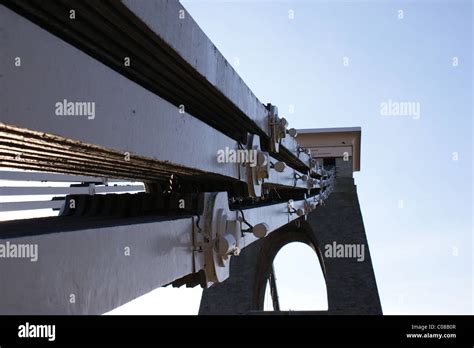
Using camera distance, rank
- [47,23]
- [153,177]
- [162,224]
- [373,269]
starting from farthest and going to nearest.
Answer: [373,269]
[153,177]
[162,224]
[47,23]

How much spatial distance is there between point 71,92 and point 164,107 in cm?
68

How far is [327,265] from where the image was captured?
15.4 meters

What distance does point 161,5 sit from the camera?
183cm

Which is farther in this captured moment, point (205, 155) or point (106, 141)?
point (205, 155)

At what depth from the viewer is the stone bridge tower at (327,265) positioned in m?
14.6

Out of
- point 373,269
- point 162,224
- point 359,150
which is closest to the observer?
point 162,224

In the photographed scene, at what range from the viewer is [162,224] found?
6.61 ft

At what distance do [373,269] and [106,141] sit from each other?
14595 mm

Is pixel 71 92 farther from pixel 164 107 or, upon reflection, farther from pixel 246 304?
pixel 246 304

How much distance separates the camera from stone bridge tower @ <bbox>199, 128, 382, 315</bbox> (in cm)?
1455
